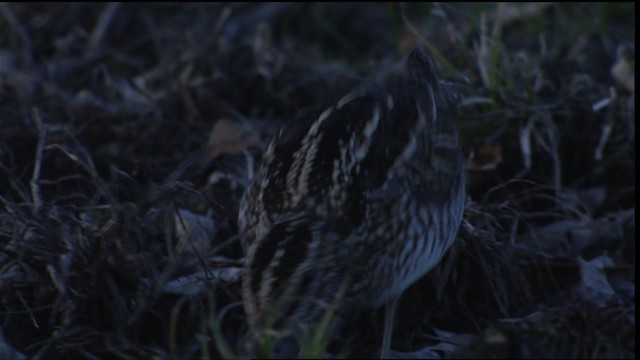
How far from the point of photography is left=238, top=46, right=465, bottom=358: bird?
3.00 m

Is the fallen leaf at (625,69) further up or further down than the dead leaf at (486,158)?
further up

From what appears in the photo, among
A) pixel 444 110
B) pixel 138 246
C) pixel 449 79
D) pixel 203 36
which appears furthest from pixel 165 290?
pixel 203 36

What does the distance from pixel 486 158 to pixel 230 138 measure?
3.73 feet

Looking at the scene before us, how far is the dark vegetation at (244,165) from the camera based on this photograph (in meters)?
3.51

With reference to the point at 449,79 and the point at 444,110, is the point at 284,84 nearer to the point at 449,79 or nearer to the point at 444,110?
the point at 449,79

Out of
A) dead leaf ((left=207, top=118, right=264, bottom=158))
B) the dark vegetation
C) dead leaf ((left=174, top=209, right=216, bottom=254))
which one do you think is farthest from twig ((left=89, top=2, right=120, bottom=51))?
dead leaf ((left=174, top=209, right=216, bottom=254))

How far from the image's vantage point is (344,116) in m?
3.61

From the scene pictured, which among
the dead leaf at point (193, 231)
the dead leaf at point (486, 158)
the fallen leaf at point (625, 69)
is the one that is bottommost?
the dead leaf at point (193, 231)

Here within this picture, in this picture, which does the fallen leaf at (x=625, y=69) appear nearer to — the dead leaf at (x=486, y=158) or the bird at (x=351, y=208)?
the dead leaf at (x=486, y=158)

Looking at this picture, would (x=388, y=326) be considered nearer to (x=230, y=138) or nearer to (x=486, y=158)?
(x=486, y=158)

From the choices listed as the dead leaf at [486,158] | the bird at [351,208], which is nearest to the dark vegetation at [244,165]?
the dead leaf at [486,158]

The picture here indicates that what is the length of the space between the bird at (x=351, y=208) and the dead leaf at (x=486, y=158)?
33.8 inches

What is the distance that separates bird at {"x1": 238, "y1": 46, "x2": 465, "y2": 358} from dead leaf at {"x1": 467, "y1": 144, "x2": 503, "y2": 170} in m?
0.86

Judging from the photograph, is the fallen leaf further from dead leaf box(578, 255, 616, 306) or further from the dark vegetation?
dead leaf box(578, 255, 616, 306)
